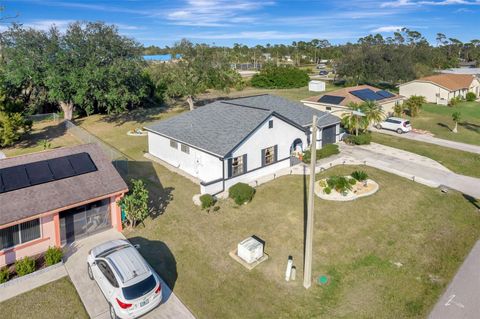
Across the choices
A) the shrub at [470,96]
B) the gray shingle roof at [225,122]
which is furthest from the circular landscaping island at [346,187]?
the shrub at [470,96]

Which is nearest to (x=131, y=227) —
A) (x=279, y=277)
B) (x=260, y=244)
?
(x=260, y=244)

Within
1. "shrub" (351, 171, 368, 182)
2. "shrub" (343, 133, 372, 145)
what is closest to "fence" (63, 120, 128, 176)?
"shrub" (351, 171, 368, 182)

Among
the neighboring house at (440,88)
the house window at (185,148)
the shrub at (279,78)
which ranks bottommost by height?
the house window at (185,148)

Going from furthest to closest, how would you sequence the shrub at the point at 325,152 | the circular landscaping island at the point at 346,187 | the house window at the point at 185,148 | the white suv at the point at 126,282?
the shrub at the point at 325,152 → the house window at the point at 185,148 → the circular landscaping island at the point at 346,187 → the white suv at the point at 126,282

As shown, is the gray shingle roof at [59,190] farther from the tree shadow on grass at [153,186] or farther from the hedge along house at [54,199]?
the tree shadow on grass at [153,186]

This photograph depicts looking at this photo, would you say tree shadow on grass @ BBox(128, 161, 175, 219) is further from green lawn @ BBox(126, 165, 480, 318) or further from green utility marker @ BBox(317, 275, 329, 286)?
green utility marker @ BBox(317, 275, 329, 286)

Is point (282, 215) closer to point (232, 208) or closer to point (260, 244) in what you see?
point (232, 208)
